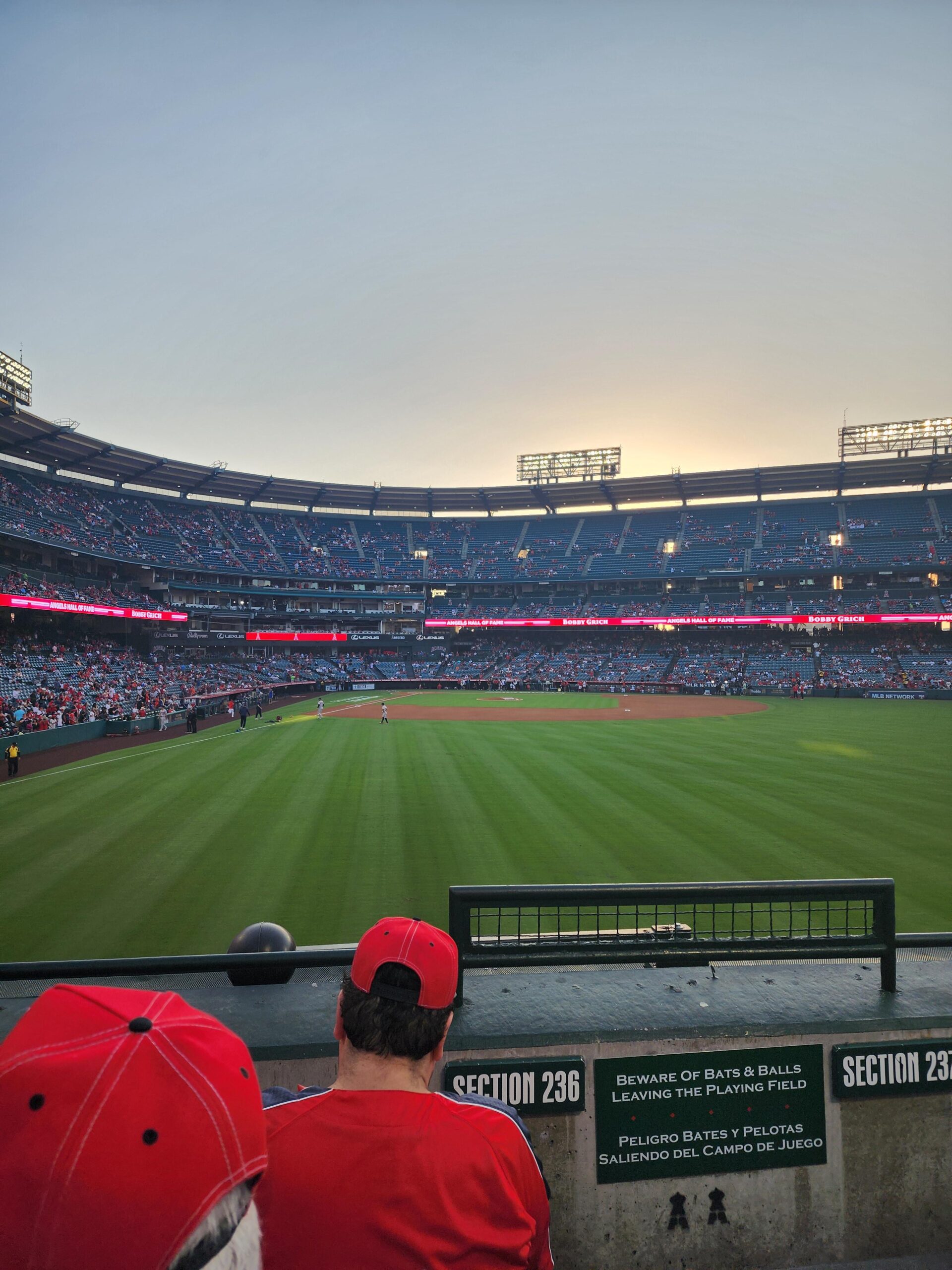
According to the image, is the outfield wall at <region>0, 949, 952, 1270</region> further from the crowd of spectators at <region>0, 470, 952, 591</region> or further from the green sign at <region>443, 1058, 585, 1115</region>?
the crowd of spectators at <region>0, 470, 952, 591</region>

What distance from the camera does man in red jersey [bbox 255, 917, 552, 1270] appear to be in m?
1.55

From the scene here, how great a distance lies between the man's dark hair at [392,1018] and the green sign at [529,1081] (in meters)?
1.92

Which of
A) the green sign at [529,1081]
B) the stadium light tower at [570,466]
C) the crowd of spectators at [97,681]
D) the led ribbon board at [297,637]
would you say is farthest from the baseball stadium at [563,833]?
the stadium light tower at [570,466]

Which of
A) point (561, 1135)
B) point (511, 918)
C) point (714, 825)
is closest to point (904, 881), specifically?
point (714, 825)

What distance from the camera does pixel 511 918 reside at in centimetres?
1016

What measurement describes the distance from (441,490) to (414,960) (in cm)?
8514

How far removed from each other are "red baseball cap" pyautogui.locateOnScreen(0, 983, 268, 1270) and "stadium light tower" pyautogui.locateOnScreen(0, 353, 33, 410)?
57.0m

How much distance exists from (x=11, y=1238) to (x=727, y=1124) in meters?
3.73

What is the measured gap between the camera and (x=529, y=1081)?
3508 mm

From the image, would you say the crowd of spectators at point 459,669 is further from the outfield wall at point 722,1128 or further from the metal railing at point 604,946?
the outfield wall at point 722,1128

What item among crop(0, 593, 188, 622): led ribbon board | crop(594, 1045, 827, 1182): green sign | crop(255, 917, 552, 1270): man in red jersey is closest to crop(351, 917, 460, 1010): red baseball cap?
crop(255, 917, 552, 1270): man in red jersey

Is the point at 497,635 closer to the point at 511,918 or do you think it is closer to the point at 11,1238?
the point at 511,918

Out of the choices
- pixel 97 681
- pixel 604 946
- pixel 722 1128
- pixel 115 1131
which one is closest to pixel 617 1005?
pixel 604 946

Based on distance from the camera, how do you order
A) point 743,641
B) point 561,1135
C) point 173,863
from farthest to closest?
point 743,641, point 173,863, point 561,1135
